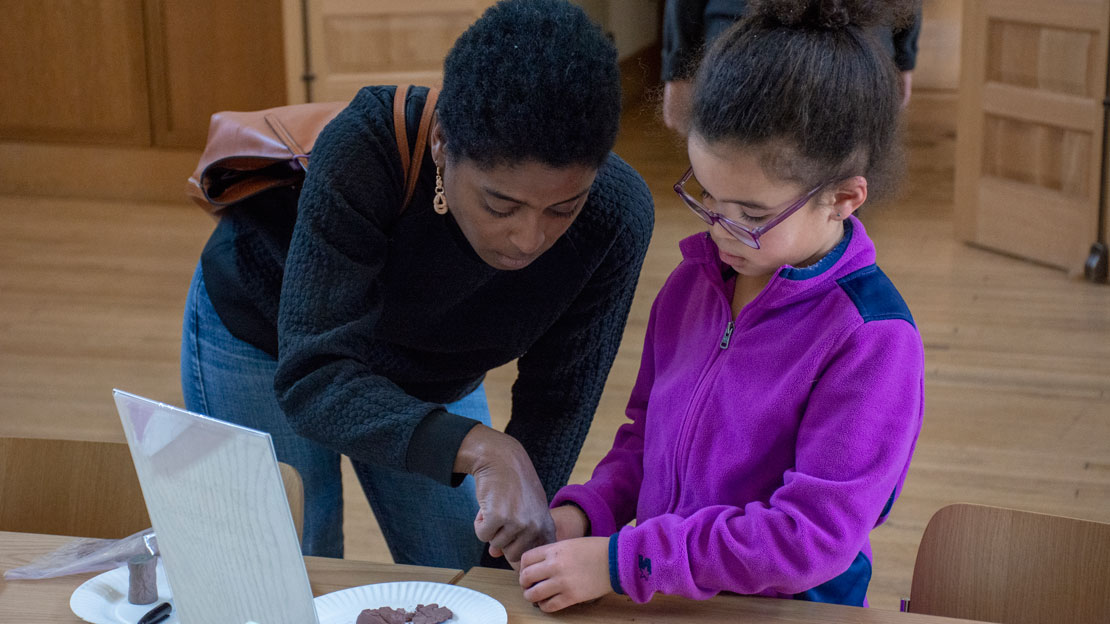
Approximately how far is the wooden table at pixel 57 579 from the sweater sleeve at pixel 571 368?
1.32 feet

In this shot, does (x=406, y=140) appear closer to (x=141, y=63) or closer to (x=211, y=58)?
(x=211, y=58)

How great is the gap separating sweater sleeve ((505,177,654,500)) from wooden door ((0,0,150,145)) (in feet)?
13.8

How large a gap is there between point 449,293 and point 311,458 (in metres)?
0.44

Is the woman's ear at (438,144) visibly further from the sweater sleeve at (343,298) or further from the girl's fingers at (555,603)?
the girl's fingers at (555,603)

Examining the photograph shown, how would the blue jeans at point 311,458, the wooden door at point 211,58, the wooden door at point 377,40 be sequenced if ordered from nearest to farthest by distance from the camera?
the blue jeans at point 311,458 → the wooden door at point 377,40 → the wooden door at point 211,58

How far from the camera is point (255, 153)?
1.67m

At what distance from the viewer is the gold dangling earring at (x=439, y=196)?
1.44 metres

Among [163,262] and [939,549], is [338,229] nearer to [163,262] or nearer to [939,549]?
[939,549]

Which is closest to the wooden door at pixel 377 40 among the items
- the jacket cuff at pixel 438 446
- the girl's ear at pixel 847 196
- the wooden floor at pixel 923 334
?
the wooden floor at pixel 923 334

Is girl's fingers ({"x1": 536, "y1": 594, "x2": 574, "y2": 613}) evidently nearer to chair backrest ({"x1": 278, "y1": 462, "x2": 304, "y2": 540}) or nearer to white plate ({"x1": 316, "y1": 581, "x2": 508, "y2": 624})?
white plate ({"x1": 316, "y1": 581, "x2": 508, "y2": 624})

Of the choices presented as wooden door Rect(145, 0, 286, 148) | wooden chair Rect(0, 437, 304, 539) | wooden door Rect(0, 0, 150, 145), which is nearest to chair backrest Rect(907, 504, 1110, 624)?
wooden chair Rect(0, 437, 304, 539)

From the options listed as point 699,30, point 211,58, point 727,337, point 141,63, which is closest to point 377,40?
point 211,58

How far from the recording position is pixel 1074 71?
4285 mm

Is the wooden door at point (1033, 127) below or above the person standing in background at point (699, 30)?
below
